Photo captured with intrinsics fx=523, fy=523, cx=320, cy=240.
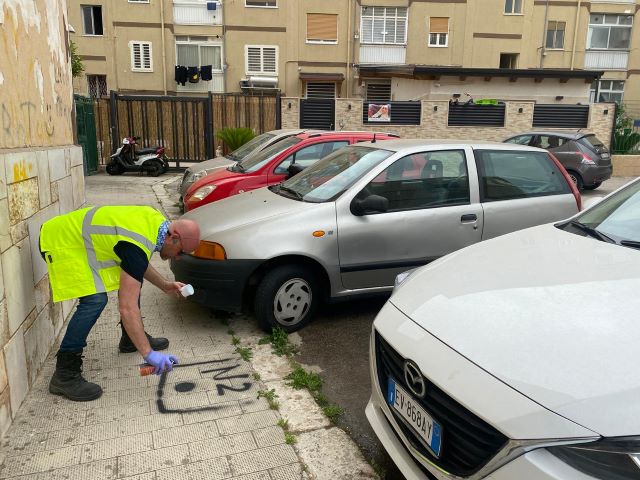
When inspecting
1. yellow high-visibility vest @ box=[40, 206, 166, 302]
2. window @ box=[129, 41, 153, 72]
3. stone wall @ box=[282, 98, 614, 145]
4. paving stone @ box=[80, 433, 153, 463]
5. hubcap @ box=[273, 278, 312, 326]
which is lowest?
paving stone @ box=[80, 433, 153, 463]

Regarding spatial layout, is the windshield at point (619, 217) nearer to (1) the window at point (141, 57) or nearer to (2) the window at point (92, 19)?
(1) the window at point (141, 57)

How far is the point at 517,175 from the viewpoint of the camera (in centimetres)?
512

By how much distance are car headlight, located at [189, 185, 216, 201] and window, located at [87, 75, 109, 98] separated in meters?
23.5

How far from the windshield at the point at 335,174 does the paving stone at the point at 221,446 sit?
217cm

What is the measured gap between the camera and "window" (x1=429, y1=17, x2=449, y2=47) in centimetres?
2811

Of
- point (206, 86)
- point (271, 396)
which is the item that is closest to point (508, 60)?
point (206, 86)

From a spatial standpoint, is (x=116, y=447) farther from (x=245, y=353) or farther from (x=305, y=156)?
(x=305, y=156)

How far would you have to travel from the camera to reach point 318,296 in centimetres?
458

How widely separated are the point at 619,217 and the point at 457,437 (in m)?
1.85

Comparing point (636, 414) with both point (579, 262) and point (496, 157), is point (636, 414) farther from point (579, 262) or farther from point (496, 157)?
point (496, 157)

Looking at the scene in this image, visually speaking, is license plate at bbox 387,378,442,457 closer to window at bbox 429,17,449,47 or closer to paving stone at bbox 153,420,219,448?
paving stone at bbox 153,420,219,448

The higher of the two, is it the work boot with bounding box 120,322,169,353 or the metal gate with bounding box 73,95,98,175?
the metal gate with bounding box 73,95,98,175

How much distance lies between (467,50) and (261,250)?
27748mm

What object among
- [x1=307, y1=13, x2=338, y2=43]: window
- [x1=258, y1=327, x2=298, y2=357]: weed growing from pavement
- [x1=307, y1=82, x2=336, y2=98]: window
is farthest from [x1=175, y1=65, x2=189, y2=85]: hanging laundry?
[x1=258, y1=327, x2=298, y2=357]: weed growing from pavement
